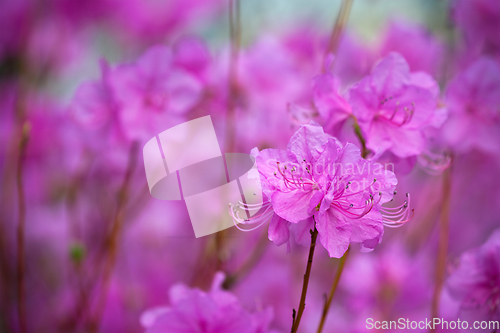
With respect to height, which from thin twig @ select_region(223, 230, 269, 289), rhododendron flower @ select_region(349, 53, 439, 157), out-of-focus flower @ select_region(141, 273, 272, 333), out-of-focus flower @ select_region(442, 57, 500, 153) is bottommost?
thin twig @ select_region(223, 230, 269, 289)

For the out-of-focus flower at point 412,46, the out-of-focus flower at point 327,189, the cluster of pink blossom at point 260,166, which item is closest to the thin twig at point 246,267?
the cluster of pink blossom at point 260,166

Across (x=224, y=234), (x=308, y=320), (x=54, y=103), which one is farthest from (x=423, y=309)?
(x=54, y=103)

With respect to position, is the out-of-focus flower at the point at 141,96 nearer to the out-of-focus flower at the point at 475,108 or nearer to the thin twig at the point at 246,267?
the thin twig at the point at 246,267

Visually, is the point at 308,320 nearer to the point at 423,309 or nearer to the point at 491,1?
the point at 423,309

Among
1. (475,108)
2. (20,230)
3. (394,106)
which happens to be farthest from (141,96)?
(475,108)

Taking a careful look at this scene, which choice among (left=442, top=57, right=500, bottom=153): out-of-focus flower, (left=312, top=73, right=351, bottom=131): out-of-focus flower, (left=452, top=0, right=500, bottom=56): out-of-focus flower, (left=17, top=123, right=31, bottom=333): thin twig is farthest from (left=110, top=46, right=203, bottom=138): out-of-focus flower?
(left=452, top=0, right=500, bottom=56): out-of-focus flower

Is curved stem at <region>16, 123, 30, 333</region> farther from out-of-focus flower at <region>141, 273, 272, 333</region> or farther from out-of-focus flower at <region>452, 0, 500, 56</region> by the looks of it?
out-of-focus flower at <region>452, 0, 500, 56</region>

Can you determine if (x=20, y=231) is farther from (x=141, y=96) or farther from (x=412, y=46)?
(x=412, y=46)
